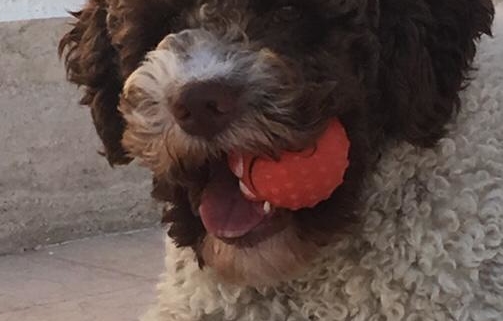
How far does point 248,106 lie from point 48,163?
6.36 ft

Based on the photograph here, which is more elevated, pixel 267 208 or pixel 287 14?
pixel 287 14

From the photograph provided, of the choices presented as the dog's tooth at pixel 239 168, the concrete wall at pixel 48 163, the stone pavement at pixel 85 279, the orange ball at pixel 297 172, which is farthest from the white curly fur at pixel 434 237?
the concrete wall at pixel 48 163

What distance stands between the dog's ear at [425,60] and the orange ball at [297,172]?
120 mm

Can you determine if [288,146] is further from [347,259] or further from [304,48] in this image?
[347,259]

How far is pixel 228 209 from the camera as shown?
2182 mm

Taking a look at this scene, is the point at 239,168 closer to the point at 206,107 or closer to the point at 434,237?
the point at 206,107

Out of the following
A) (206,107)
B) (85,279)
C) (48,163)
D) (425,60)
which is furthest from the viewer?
(48,163)

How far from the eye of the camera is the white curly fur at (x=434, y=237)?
2289 millimetres

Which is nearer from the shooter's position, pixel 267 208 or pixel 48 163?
pixel 267 208

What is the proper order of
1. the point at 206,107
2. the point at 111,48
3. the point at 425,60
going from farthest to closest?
1. the point at 111,48
2. the point at 425,60
3. the point at 206,107

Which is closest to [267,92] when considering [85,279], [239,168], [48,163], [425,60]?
[239,168]

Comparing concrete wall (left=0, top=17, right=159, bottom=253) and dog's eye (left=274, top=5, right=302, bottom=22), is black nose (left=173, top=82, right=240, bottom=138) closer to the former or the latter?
dog's eye (left=274, top=5, right=302, bottom=22)

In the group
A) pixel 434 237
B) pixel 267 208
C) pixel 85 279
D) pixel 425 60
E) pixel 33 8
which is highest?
pixel 425 60

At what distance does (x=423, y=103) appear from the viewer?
222cm
